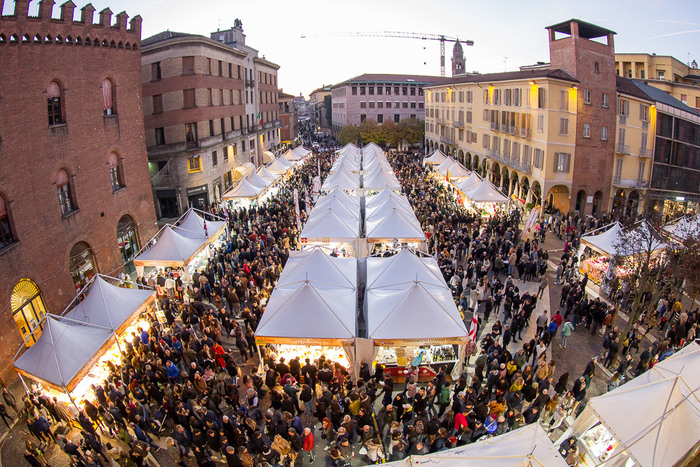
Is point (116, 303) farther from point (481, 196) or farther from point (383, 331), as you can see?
point (481, 196)

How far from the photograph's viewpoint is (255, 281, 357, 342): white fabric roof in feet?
36.8

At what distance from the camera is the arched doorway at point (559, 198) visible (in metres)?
29.9

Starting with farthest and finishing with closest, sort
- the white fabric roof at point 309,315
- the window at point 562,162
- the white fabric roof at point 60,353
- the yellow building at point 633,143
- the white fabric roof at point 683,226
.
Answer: the yellow building at point 633,143 → the window at point 562,162 → the white fabric roof at point 683,226 → the white fabric roof at point 309,315 → the white fabric roof at point 60,353

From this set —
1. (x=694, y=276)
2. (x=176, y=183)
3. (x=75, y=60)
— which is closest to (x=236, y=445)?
(x=694, y=276)

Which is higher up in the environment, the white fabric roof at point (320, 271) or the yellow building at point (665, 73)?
the yellow building at point (665, 73)

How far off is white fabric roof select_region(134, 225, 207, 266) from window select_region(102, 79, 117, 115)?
6.37 metres

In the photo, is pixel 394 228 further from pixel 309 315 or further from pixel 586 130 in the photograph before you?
pixel 586 130

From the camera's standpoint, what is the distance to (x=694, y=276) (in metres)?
13.5

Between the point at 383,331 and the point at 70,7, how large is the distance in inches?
→ 637

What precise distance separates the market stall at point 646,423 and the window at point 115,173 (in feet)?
64.4

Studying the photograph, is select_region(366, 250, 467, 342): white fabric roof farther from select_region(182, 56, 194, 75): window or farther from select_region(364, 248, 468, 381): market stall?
select_region(182, 56, 194, 75): window

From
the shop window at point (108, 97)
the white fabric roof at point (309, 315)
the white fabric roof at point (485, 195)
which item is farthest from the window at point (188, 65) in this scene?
the white fabric roof at point (309, 315)

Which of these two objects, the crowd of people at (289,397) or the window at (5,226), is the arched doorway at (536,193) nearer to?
the crowd of people at (289,397)

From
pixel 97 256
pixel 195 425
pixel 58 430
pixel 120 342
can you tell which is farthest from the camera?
pixel 97 256
